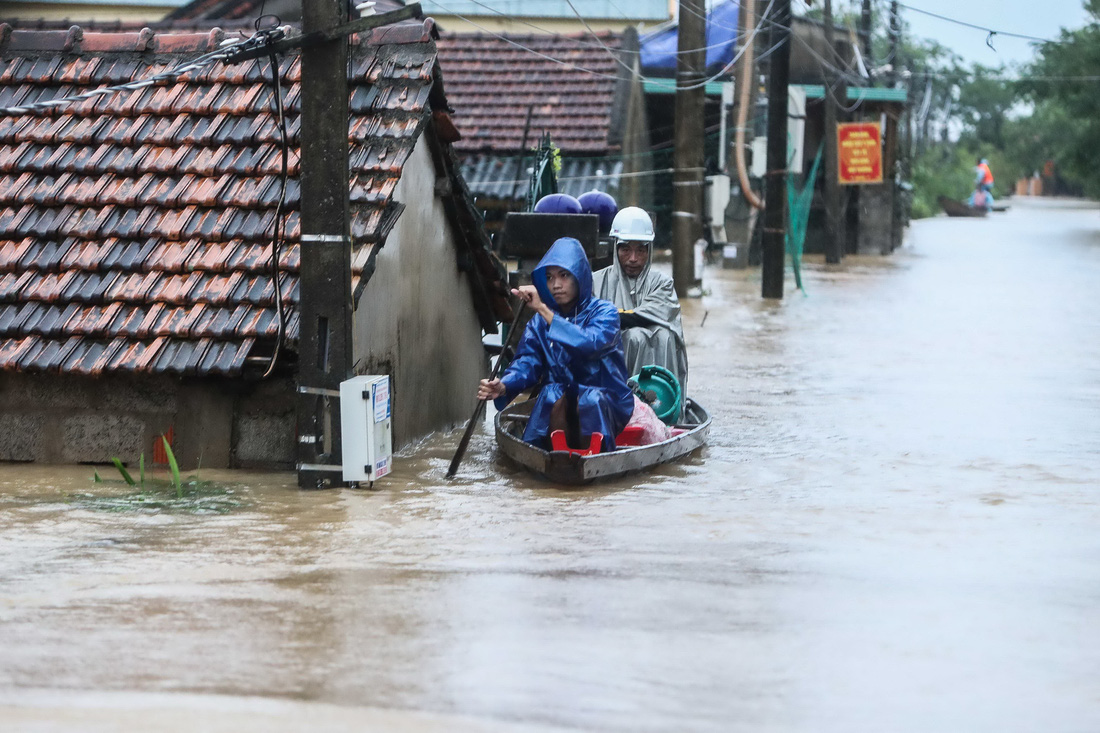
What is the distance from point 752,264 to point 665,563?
79.7ft

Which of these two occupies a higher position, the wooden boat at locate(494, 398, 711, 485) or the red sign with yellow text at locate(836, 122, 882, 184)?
the red sign with yellow text at locate(836, 122, 882, 184)

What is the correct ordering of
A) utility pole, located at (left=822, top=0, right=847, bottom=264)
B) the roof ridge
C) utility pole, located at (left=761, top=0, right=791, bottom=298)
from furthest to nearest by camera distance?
utility pole, located at (left=822, top=0, right=847, bottom=264) → utility pole, located at (left=761, top=0, right=791, bottom=298) → the roof ridge

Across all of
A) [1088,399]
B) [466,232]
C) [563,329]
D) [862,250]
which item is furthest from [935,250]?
[563,329]

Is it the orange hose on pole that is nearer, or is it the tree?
the orange hose on pole

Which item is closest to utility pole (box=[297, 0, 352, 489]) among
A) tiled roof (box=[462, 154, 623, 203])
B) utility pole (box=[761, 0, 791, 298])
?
utility pole (box=[761, 0, 791, 298])

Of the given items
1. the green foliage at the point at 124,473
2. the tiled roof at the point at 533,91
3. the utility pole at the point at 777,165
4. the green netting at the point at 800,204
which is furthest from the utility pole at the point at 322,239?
the green netting at the point at 800,204

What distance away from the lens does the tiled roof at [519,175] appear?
81.3ft

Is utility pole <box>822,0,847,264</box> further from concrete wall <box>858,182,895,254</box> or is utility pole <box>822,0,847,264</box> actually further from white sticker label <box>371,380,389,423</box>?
white sticker label <box>371,380,389,423</box>

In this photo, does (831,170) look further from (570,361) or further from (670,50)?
(570,361)

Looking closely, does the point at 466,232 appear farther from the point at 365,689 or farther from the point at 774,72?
the point at 774,72

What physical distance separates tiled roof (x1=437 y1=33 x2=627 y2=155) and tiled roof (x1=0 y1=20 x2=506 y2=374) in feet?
48.7

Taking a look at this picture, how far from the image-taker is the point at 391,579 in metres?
6.67

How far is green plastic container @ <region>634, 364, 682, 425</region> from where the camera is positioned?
1070 centimetres

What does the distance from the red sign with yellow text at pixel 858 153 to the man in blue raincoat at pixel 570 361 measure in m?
21.9
